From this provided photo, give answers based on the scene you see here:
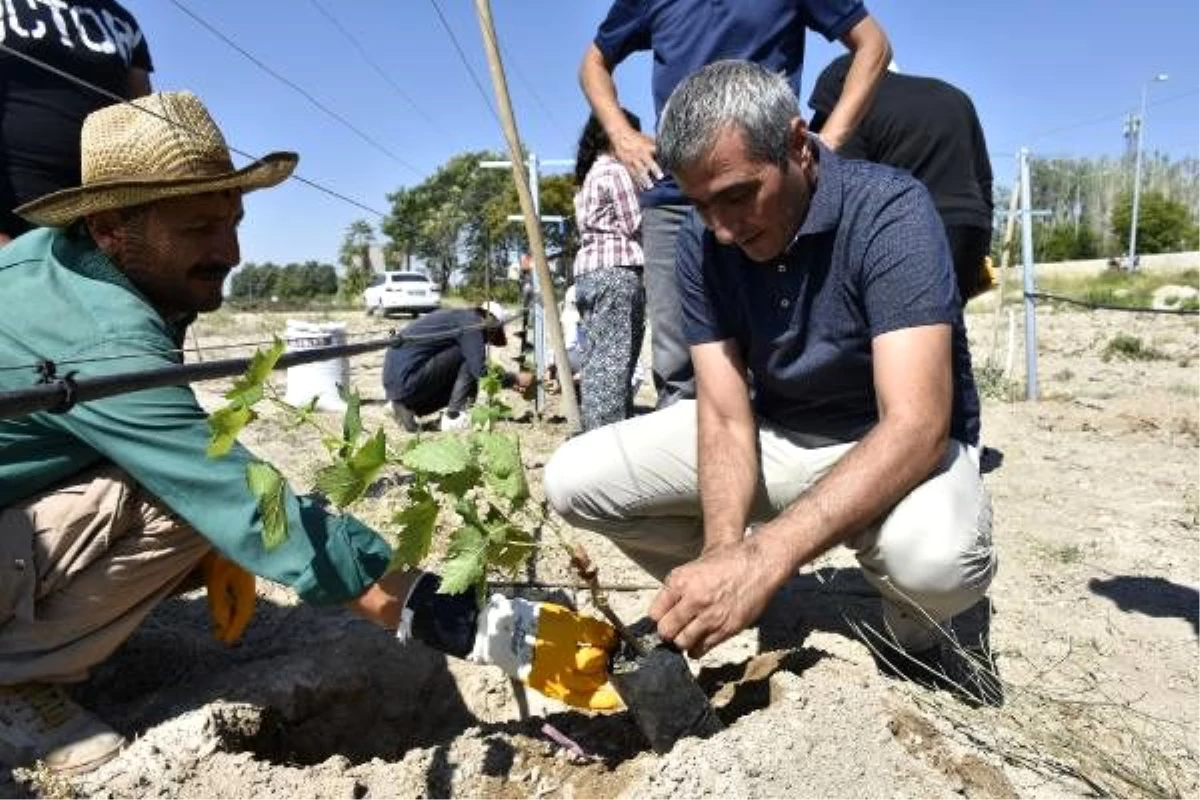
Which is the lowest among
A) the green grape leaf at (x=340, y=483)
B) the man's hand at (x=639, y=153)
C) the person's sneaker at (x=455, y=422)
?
the person's sneaker at (x=455, y=422)

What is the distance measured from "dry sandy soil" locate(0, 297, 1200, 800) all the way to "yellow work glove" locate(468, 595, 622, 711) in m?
0.16

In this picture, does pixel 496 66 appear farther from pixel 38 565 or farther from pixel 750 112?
pixel 38 565

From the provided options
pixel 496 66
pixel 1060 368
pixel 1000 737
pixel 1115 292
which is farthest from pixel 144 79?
pixel 1115 292

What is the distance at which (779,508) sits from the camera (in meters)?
2.13

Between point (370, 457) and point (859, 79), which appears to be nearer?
point (370, 457)

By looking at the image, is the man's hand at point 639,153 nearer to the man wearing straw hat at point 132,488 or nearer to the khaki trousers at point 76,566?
the man wearing straw hat at point 132,488

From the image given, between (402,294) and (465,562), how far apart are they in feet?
77.0

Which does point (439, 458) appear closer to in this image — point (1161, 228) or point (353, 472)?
point (353, 472)

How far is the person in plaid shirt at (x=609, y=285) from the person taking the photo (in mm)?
3689

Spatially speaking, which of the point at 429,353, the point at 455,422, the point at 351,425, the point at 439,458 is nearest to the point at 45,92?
the point at 351,425

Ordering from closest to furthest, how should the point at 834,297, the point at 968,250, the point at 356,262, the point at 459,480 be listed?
the point at 459,480, the point at 834,297, the point at 968,250, the point at 356,262

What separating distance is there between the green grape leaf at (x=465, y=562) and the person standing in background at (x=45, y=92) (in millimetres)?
1478

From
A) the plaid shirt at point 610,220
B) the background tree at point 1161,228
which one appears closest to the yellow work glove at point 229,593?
the plaid shirt at point 610,220

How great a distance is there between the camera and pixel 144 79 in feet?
8.56
